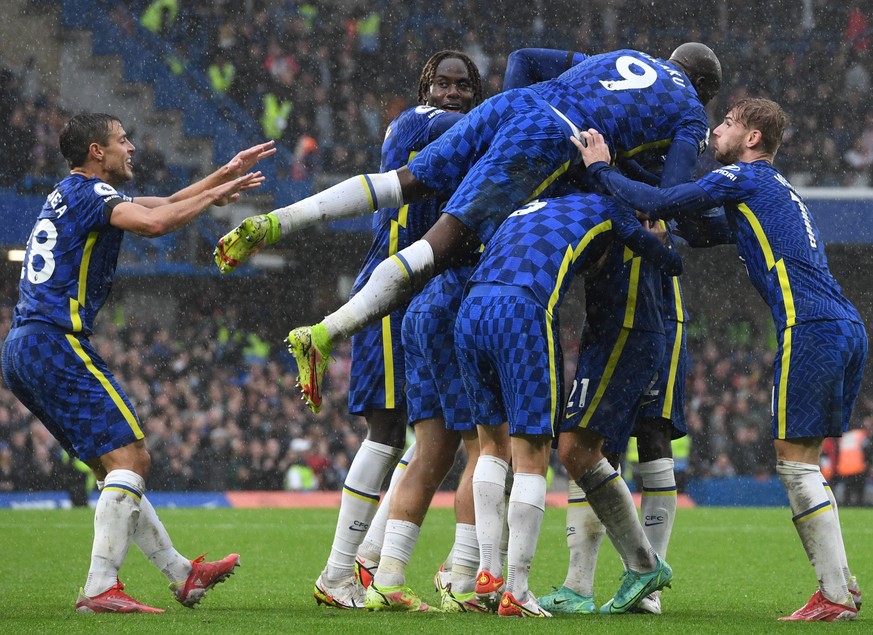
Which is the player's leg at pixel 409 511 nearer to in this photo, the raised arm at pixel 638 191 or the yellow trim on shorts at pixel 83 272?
the raised arm at pixel 638 191

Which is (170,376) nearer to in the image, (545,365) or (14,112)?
(14,112)

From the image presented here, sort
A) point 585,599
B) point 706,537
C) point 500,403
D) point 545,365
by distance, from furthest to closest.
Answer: point 706,537
point 585,599
point 500,403
point 545,365

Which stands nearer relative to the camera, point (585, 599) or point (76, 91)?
point (585, 599)

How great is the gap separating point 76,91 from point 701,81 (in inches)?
623

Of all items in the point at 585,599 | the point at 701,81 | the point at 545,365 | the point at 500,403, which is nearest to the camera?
the point at 545,365

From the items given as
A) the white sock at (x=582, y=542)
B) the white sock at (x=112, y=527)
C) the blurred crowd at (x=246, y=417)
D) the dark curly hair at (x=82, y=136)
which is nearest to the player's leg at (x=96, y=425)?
the white sock at (x=112, y=527)

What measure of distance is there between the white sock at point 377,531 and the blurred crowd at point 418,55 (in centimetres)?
1372

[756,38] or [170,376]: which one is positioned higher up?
[756,38]

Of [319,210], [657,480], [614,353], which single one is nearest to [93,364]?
[319,210]

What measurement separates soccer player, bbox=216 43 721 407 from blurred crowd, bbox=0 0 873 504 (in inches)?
527

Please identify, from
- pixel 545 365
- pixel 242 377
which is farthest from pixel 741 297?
pixel 545 365

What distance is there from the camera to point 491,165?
15.9ft

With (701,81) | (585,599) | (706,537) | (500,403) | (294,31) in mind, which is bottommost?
(706,537)

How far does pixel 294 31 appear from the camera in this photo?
21.0m
